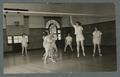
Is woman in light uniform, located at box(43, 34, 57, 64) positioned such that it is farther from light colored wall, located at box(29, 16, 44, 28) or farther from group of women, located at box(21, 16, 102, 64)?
light colored wall, located at box(29, 16, 44, 28)

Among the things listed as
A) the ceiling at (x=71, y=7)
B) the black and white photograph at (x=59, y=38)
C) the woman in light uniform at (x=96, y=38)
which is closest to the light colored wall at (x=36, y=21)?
the black and white photograph at (x=59, y=38)

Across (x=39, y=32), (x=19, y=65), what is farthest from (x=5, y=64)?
(x=39, y=32)

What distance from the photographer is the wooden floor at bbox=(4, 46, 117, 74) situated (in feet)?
21.4

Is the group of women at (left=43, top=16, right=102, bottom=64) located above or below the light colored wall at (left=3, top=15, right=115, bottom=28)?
below

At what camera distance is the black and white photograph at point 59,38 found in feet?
21.4

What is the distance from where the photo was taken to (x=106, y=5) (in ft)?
21.5

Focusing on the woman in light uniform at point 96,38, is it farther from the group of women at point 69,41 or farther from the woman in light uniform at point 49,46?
the woman in light uniform at point 49,46

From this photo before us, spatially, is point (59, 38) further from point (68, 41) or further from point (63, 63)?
point (63, 63)

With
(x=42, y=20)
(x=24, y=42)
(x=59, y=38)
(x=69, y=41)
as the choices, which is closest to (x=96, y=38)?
(x=69, y=41)

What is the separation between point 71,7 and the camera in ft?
21.5

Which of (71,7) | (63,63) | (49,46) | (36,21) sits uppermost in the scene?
(71,7)

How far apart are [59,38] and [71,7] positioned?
16.4 inches

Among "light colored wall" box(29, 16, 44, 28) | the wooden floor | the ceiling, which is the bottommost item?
the wooden floor

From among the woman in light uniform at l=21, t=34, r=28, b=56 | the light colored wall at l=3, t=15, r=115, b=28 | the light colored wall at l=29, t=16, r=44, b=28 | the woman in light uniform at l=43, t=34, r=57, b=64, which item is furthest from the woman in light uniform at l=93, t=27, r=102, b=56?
the woman in light uniform at l=21, t=34, r=28, b=56
